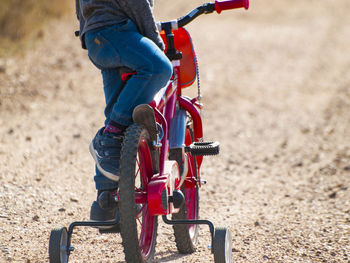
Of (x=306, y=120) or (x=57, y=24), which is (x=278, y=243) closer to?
(x=306, y=120)

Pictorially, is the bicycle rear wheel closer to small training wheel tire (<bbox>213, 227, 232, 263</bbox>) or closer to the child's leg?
the child's leg

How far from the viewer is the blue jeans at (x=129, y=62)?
330 centimetres

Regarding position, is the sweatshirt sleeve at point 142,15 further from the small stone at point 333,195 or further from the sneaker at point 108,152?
the small stone at point 333,195

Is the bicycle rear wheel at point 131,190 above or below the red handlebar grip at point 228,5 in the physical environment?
below

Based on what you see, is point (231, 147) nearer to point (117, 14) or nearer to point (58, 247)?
point (117, 14)

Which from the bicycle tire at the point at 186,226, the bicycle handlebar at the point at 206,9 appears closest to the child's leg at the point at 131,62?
the bicycle handlebar at the point at 206,9

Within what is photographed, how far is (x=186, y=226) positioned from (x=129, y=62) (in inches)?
53.7

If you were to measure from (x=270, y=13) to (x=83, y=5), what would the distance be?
57.1 feet

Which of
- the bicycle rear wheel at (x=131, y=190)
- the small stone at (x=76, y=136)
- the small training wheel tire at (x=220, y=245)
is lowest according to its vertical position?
the small training wheel tire at (x=220, y=245)

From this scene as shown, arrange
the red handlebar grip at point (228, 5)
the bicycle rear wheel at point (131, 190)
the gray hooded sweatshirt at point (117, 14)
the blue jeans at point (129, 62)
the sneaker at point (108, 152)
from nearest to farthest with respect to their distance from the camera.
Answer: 1. the bicycle rear wheel at point (131, 190)
2. the sneaker at point (108, 152)
3. the blue jeans at point (129, 62)
4. the gray hooded sweatshirt at point (117, 14)
5. the red handlebar grip at point (228, 5)

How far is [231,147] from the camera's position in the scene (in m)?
7.89

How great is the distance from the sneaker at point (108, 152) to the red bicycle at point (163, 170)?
13 cm

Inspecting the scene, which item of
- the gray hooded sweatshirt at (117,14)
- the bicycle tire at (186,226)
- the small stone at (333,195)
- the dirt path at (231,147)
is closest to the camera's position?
the gray hooded sweatshirt at (117,14)

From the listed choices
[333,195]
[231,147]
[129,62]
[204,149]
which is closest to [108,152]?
[129,62]
